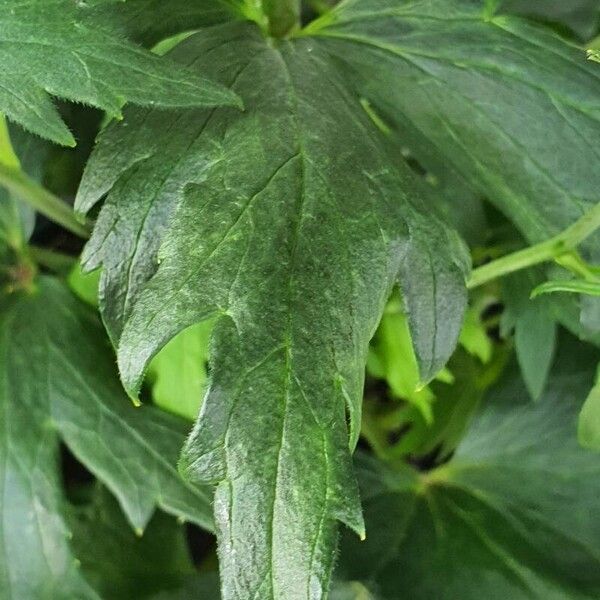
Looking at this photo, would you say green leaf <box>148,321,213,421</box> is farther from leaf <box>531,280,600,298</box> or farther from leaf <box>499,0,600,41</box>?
leaf <box>499,0,600,41</box>

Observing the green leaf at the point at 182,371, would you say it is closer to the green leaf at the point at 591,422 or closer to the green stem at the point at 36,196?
the green stem at the point at 36,196

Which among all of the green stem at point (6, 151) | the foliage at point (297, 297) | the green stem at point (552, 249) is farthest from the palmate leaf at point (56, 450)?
the green stem at point (552, 249)

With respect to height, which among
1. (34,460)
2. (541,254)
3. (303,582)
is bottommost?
(34,460)

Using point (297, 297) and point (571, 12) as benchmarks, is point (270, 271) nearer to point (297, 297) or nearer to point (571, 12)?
point (297, 297)

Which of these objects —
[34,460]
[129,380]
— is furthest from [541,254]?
[34,460]

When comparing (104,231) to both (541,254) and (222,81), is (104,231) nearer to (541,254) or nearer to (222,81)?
(222,81)

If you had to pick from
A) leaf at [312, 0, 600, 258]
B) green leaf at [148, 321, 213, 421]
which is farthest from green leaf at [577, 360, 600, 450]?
green leaf at [148, 321, 213, 421]

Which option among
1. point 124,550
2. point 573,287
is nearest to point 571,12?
point 573,287
